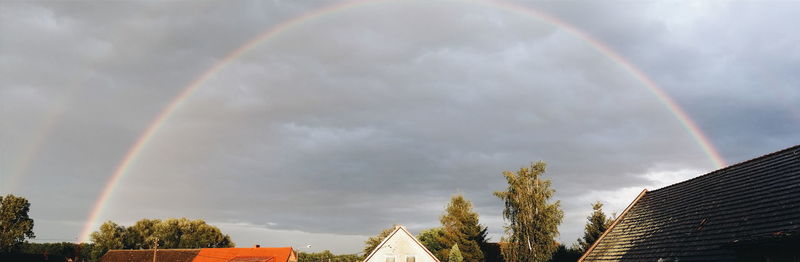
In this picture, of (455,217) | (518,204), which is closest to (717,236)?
(518,204)

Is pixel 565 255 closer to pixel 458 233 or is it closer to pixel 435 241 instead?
pixel 458 233

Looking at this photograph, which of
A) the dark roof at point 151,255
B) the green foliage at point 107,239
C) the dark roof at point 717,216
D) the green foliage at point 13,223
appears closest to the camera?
the dark roof at point 717,216

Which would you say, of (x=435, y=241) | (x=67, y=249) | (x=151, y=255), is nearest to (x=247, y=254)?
(x=151, y=255)

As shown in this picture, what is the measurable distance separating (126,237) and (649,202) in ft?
360

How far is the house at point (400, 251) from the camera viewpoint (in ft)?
164

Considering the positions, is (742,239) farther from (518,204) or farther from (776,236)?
(518,204)

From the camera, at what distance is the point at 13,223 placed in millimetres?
87938

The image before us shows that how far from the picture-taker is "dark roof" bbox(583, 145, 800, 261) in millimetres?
17516

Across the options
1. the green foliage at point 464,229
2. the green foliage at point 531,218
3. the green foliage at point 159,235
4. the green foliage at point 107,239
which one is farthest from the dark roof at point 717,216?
the green foliage at point 107,239

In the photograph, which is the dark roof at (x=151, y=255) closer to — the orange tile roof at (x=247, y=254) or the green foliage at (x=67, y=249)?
the orange tile roof at (x=247, y=254)

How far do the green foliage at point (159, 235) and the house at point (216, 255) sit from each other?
79.7 feet

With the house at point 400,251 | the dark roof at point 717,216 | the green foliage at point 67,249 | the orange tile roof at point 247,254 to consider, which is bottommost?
the dark roof at point 717,216

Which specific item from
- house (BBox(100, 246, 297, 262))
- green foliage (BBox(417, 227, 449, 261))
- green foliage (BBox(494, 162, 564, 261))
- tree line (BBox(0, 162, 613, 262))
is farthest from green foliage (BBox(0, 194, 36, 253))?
green foliage (BBox(494, 162, 564, 261))

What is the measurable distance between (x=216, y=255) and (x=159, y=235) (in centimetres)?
3730
